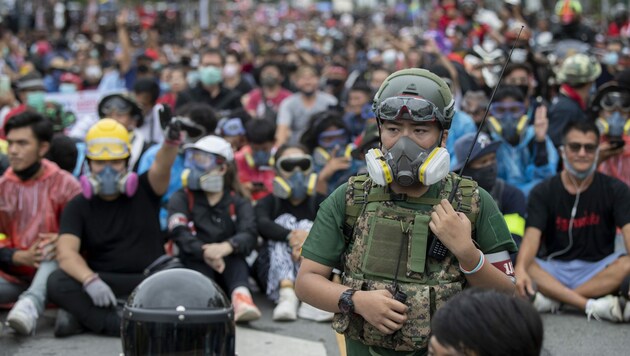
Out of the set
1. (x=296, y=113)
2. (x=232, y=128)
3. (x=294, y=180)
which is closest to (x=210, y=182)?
(x=294, y=180)

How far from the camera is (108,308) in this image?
22.3 feet

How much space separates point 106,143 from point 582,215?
3.49m

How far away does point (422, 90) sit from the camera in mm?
3529

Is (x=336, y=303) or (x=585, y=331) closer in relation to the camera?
(x=336, y=303)

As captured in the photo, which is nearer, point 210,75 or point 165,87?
point 210,75

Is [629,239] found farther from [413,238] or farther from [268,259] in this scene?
[413,238]

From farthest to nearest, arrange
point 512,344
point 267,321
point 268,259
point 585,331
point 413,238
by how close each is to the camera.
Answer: point 268,259 < point 267,321 < point 585,331 < point 413,238 < point 512,344

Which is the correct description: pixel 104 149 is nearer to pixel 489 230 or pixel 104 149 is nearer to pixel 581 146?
pixel 581 146

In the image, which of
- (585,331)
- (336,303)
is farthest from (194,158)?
(336,303)

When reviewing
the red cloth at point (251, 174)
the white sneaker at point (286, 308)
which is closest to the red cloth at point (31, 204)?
the white sneaker at point (286, 308)

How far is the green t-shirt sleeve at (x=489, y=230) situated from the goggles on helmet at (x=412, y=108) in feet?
1.19

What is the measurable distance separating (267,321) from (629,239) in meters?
2.69

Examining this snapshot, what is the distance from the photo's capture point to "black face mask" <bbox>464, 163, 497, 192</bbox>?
6898mm

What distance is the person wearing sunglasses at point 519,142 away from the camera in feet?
27.7
